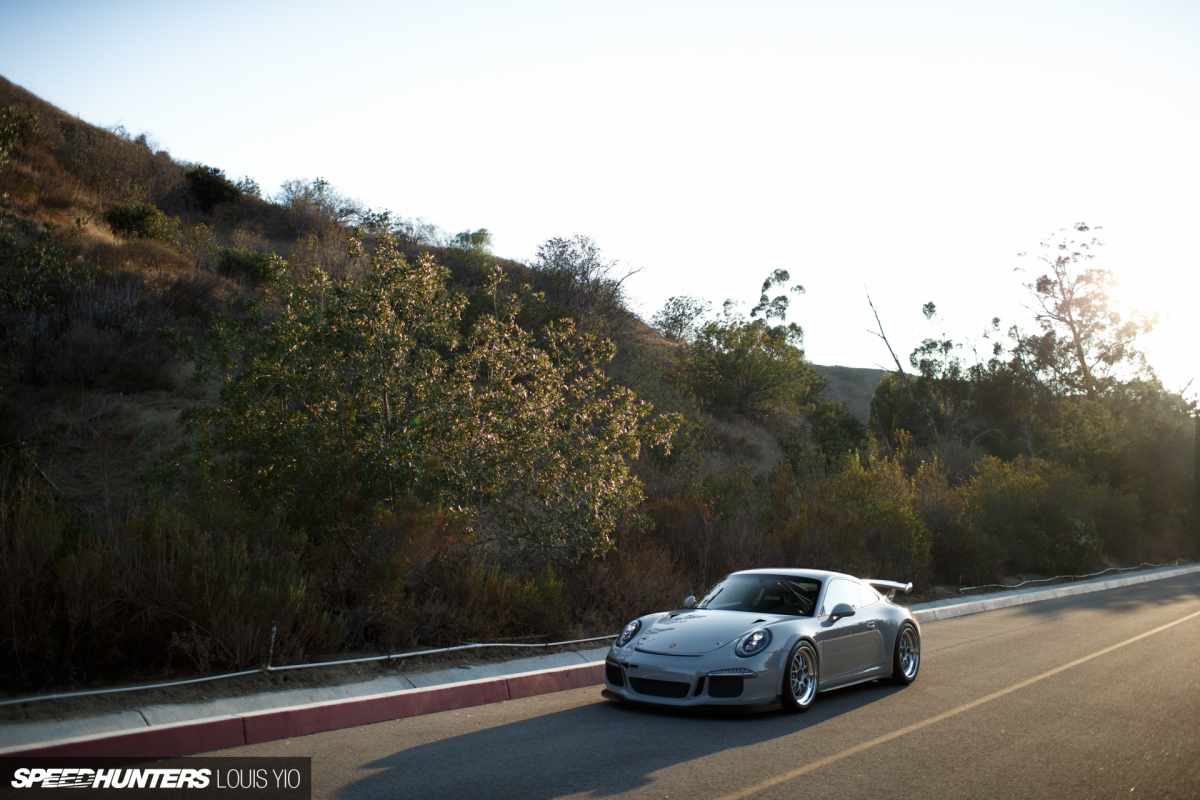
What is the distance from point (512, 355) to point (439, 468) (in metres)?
2.47

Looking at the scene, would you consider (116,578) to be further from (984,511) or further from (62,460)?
(984,511)

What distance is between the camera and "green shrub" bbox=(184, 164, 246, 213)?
47844 millimetres

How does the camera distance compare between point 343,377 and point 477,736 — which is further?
point 343,377

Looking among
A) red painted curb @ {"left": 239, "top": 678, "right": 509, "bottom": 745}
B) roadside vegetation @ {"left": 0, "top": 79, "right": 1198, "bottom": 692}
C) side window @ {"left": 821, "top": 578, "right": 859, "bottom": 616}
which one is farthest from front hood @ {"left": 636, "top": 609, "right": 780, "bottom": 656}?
roadside vegetation @ {"left": 0, "top": 79, "right": 1198, "bottom": 692}

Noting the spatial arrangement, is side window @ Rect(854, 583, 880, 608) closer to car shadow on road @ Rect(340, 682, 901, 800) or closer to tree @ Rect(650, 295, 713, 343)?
car shadow on road @ Rect(340, 682, 901, 800)

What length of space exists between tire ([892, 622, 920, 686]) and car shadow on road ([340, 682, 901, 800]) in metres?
0.85

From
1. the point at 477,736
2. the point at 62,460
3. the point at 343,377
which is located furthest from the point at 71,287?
the point at 477,736

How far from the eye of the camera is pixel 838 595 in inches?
348

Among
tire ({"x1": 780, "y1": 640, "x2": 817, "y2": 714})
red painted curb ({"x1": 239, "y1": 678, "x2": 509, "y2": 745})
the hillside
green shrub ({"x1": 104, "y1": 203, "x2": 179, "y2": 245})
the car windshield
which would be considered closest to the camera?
red painted curb ({"x1": 239, "y1": 678, "x2": 509, "y2": 745})

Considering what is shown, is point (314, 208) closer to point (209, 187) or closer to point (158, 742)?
point (209, 187)

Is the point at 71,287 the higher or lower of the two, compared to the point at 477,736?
higher

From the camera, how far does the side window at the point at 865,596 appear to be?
910cm

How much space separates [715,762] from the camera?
595 centimetres

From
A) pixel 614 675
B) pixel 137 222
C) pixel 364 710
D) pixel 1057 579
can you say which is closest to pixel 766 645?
→ pixel 614 675
